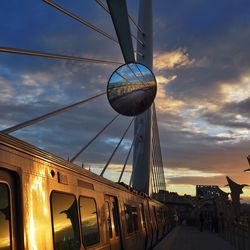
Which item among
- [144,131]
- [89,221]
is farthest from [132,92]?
[89,221]

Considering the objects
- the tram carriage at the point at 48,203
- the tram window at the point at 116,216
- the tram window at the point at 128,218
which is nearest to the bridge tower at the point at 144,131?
the tram window at the point at 128,218

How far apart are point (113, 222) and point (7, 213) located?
6.60 m

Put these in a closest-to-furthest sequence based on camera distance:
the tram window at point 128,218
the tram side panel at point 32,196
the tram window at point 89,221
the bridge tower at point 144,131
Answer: the tram side panel at point 32,196 < the tram window at point 89,221 < the tram window at point 128,218 < the bridge tower at point 144,131

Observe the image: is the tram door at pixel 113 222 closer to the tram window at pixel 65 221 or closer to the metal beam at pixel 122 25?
the tram window at pixel 65 221

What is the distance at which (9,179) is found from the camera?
5.33 meters

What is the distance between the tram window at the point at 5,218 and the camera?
4844mm

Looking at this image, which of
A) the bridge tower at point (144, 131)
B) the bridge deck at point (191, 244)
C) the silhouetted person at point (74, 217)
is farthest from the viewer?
the bridge tower at point (144, 131)

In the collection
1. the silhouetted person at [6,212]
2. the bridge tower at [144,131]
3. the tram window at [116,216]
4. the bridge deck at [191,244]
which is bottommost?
the bridge deck at [191,244]

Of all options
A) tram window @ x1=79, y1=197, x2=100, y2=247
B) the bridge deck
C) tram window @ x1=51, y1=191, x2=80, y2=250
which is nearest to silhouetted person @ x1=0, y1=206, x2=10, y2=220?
tram window @ x1=51, y1=191, x2=80, y2=250

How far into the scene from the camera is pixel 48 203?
637cm

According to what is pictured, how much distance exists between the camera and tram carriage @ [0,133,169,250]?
17.1 ft

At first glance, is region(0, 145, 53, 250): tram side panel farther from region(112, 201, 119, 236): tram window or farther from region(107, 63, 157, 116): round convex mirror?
region(107, 63, 157, 116): round convex mirror

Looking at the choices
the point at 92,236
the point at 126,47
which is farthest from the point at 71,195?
the point at 126,47

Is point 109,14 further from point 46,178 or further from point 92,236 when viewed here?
point 46,178
